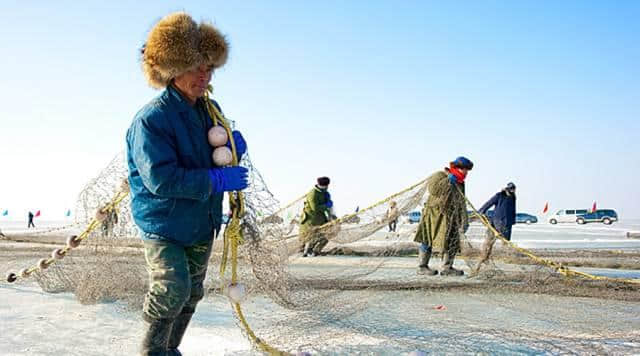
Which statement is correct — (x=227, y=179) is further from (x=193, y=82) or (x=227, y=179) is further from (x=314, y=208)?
(x=314, y=208)

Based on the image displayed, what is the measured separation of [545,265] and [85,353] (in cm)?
462

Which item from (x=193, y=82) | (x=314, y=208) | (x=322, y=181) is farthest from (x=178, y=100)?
(x=322, y=181)

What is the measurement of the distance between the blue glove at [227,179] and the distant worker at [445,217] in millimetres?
4027

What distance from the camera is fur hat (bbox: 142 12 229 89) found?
243cm

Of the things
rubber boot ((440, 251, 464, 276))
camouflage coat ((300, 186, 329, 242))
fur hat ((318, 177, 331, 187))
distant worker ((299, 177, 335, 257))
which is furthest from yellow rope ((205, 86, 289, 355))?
fur hat ((318, 177, 331, 187))

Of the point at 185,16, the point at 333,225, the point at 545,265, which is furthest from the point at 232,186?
the point at 545,265

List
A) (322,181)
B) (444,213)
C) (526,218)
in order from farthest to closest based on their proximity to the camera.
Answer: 1. (526,218)
2. (322,181)
3. (444,213)

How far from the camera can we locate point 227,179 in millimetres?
2447

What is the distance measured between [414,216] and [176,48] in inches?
177

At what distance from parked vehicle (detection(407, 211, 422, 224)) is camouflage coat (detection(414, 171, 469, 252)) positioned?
0.05 m

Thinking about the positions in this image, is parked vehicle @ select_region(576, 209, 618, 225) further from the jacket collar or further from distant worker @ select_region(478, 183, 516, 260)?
the jacket collar

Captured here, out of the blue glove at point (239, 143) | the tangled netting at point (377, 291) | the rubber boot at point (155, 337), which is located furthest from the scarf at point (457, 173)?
the rubber boot at point (155, 337)

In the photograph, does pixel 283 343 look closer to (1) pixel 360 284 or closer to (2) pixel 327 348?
(2) pixel 327 348

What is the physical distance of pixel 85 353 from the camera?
2.79 meters
